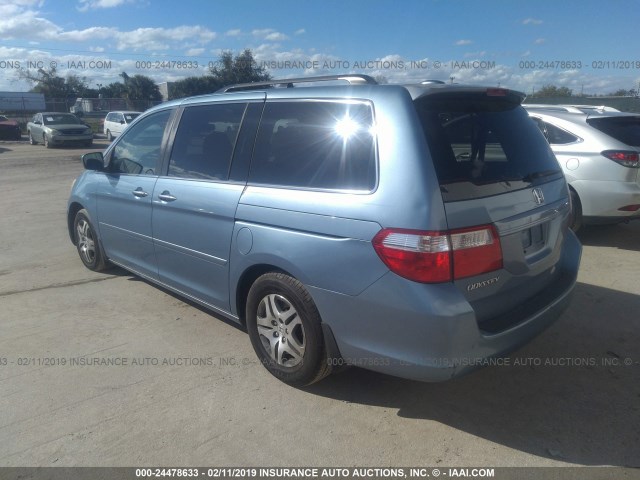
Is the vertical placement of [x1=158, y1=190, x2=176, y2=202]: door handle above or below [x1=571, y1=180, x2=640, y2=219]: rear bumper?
above

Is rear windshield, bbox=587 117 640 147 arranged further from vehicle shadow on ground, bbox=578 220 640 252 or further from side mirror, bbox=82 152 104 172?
side mirror, bbox=82 152 104 172

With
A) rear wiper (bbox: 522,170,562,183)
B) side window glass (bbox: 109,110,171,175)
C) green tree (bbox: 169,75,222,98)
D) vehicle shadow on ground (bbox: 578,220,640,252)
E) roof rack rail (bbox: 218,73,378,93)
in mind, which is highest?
green tree (bbox: 169,75,222,98)

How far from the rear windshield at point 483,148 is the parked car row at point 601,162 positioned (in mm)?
3049

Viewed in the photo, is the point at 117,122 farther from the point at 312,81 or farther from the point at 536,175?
the point at 536,175

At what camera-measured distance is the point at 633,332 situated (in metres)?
4.05

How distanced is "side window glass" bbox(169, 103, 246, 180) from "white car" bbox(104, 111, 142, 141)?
22628mm

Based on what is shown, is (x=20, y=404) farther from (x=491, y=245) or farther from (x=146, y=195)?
(x=491, y=245)

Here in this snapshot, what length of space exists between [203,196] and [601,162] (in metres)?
4.92

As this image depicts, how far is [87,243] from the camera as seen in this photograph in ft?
18.4

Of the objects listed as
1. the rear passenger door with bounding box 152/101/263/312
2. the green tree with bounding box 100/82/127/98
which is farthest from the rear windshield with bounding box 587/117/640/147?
the green tree with bounding box 100/82/127/98

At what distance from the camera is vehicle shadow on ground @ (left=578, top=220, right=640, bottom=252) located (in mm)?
6512

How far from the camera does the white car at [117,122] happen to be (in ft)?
82.4

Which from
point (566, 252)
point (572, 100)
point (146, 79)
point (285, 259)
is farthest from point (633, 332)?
point (146, 79)

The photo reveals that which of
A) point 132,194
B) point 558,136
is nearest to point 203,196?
point 132,194
